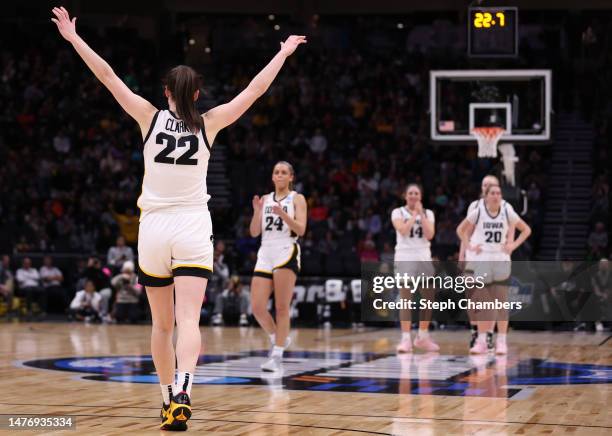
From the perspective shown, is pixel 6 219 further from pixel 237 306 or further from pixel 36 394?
pixel 36 394

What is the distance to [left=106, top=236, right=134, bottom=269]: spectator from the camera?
20.9 m

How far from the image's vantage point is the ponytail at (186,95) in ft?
20.7

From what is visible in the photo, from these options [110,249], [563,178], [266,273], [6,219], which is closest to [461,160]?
[563,178]

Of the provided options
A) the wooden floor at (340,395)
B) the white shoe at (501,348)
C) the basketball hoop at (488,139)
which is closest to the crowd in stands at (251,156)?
the basketball hoop at (488,139)

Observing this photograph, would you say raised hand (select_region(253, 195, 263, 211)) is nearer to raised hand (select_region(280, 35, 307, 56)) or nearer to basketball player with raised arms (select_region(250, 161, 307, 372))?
basketball player with raised arms (select_region(250, 161, 307, 372))

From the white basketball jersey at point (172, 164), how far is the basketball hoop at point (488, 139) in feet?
36.1

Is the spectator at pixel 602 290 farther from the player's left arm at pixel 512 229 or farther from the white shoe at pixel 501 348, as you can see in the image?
the white shoe at pixel 501 348

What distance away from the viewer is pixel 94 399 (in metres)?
8.03

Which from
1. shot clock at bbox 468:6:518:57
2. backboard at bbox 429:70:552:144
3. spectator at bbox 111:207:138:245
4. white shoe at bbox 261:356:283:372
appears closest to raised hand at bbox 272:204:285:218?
white shoe at bbox 261:356:283:372

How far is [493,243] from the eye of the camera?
42.5ft

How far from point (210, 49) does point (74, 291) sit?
11.6 meters

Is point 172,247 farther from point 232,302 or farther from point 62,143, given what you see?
point 62,143

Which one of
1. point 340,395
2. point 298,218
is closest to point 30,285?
point 298,218

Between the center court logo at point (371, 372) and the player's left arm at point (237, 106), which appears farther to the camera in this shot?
the center court logo at point (371, 372)
